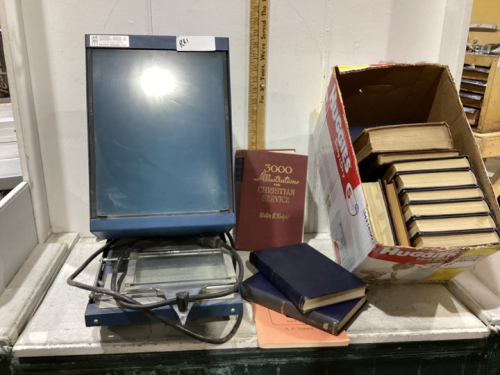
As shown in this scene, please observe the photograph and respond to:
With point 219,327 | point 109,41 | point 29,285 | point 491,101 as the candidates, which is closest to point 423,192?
point 219,327

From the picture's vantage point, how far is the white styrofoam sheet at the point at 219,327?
2.53ft

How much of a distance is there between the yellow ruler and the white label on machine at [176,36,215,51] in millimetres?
237

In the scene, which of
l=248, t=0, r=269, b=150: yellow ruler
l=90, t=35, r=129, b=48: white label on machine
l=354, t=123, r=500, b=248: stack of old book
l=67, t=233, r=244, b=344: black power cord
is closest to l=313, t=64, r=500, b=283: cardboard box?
l=354, t=123, r=500, b=248: stack of old book

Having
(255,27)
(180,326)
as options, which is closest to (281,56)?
(255,27)

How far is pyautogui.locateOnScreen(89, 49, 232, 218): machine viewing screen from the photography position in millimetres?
818

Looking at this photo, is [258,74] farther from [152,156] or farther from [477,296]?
[477,296]

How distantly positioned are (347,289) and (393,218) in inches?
7.1

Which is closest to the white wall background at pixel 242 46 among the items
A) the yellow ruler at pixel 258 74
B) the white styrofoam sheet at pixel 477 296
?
the yellow ruler at pixel 258 74

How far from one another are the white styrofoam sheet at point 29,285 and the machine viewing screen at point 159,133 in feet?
0.85

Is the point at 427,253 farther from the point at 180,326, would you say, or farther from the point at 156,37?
the point at 156,37

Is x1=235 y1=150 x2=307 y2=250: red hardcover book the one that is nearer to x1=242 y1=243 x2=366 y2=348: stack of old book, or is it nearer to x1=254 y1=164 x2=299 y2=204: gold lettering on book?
x1=254 y1=164 x2=299 y2=204: gold lettering on book

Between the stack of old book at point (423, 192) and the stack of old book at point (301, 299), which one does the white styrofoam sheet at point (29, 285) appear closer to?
the stack of old book at point (301, 299)

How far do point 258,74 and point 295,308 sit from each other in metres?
0.64

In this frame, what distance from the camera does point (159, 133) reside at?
84cm
